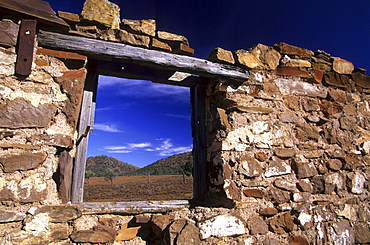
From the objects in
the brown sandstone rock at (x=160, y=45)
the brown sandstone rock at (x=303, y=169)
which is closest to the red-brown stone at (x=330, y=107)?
the brown sandstone rock at (x=303, y=169)

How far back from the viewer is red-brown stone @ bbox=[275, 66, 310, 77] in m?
2.56

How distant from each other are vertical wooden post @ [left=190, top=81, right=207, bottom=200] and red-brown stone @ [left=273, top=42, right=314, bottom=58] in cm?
91

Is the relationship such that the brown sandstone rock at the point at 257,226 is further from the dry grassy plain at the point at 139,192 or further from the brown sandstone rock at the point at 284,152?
the dry grassy plain at the point at 139,192

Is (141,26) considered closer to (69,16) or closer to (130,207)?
(69,16)

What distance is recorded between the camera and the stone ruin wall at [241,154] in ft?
5.49

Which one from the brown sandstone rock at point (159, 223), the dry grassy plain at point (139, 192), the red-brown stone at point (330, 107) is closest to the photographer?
Answer: the brown sandstone rock at point (159, 223)

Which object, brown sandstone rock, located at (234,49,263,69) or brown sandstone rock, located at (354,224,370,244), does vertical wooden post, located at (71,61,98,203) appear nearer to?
brown sandstone rock, located at (234,49,263,69)

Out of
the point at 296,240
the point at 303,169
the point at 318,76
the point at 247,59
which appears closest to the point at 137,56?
the point at 247,59

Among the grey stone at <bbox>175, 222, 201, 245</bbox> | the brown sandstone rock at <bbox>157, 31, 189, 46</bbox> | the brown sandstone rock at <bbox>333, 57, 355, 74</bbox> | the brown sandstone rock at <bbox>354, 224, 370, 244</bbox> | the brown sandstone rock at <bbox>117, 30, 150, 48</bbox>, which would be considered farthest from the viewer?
the brown sandstone rock at <bbox>333, 57, 355, 74</bbox>

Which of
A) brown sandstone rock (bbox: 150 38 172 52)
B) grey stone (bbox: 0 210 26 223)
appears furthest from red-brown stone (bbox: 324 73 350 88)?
grey stone (bbox: 0 210 26 223)

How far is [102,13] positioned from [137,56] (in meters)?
0.44

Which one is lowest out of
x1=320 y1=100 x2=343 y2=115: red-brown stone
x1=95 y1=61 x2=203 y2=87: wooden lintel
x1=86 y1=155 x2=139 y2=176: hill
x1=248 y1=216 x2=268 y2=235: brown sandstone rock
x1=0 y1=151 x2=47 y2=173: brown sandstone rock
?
x1=248 y1=216 x2=268 y2=235: brown sandstone rock

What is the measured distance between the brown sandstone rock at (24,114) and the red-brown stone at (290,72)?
217cm

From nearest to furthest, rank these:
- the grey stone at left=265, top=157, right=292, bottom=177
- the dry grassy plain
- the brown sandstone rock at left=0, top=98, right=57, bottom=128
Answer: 1. the brown sandstone rock at left=0, top=98, right=57, bottom=128
2. the grey stone at left=265, top=157, right=292, bottom=177
3. the dry grassy plain
